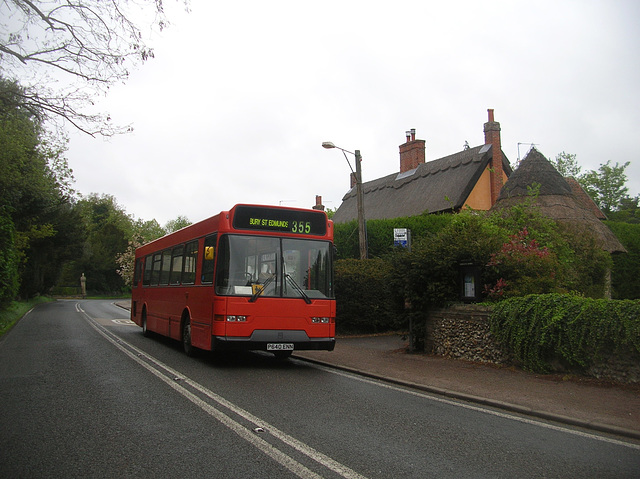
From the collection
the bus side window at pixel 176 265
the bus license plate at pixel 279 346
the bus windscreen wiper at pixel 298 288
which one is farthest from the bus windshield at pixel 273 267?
the bus side window at pixel 176 265

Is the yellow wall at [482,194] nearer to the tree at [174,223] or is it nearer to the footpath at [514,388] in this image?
the footpath at [514,388]

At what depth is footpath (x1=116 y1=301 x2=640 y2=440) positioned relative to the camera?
22.0 feet

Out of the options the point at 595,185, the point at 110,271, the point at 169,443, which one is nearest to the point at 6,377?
the point at 169,443

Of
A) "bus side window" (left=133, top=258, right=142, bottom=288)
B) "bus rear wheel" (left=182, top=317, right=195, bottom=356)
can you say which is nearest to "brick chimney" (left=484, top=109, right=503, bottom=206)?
"bus side window" (left=133, top=258, right=142, bottom=288)

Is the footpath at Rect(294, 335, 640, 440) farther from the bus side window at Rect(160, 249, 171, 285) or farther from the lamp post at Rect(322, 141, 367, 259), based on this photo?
the lamp post at Rect(322, 141, 367, 259)

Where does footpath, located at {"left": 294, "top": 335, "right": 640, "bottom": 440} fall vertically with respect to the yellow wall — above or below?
below

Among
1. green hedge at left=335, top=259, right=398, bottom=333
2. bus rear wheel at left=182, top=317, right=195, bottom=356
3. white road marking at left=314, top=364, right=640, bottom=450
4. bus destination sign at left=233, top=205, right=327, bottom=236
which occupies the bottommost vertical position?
white road marking at left=314, top=364, right=640, bottom=450

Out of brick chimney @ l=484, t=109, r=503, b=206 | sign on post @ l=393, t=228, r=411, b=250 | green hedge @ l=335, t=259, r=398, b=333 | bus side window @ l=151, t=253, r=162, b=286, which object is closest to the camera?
sign on post @ l=393, t=228, r=411, b=250

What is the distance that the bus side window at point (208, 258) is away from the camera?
10.3 meters

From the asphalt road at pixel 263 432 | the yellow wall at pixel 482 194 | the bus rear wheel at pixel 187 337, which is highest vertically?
the yellow wall at pixel 482 194

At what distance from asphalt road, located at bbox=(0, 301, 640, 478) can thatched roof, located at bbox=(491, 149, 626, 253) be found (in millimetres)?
17290

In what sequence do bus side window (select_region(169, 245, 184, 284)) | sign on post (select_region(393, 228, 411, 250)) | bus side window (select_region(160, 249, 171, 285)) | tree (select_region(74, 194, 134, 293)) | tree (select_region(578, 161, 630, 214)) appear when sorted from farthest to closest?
1. tree (select_region(74, 194, 134, 293))
2. tree (select_region(578, 161, 630, 214))
3. sign on post (select_region(393, 228, 411, 250))
4. bus side window (select_region(160, 249, 171, 285))
5. bus side window (select_region(169, 245, 184, 284))

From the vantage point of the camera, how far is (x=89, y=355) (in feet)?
39.7

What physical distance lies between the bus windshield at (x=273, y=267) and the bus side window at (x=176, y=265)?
3.41 m
